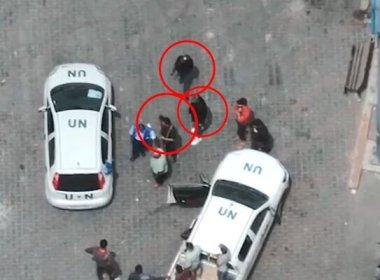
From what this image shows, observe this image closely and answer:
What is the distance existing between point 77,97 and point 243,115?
4.86m

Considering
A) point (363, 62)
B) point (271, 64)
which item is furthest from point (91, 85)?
point (363, 62)

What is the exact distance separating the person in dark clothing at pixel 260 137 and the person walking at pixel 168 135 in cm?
229

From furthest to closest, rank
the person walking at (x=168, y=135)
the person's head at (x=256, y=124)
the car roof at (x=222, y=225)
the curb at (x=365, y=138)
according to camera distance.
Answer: the curb at (x=365, y=138), the person walking at (x=168, y=135), the person's head at (x=256, y=124), the car roof at (x=222, y=225)

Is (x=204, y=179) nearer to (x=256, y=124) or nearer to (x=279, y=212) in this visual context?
(x=256, y=124)

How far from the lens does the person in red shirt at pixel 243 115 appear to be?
1388 inches

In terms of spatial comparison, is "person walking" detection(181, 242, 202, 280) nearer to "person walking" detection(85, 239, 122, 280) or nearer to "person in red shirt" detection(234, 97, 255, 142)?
"person walking" detection(85, 239, 122, 280)

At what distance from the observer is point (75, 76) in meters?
35.6

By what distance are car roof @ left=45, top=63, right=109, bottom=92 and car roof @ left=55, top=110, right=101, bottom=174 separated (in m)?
1.06

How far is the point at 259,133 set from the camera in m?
35.2

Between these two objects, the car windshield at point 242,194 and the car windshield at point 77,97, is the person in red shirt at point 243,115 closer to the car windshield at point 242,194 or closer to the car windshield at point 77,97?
the car windshield at point 242,194

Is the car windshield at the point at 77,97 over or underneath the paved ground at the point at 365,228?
over

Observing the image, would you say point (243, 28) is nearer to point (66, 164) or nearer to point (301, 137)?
point (301, 137)

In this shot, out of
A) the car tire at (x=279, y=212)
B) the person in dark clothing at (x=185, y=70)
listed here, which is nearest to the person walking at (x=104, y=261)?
the car tire at (x=279, y=212)

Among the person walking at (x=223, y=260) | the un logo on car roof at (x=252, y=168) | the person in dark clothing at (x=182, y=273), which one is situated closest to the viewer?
the person walking at (x=223, y=260)
